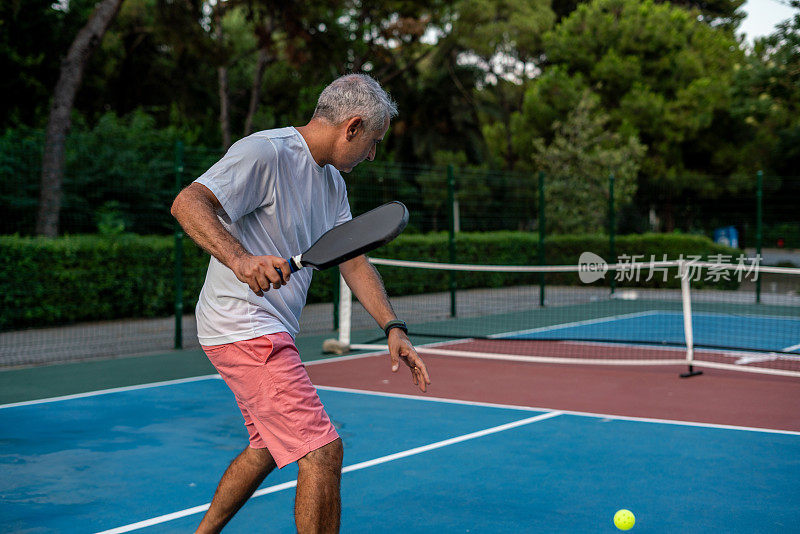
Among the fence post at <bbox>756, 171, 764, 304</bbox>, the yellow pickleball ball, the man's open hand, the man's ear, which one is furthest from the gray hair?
the fence post at <bbox>756, 171, 764, 304</bbox>

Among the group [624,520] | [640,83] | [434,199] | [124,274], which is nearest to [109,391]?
[124,274]

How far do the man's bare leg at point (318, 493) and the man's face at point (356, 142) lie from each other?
1.01 metres

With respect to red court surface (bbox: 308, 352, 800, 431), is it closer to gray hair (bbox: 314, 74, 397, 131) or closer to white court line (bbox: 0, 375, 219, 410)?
white court line (bbox: 0, 375, 219, 410)

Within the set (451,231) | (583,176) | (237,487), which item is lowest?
(237,487)

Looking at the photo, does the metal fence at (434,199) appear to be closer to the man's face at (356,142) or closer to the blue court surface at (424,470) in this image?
the blue court surface at (424,470)

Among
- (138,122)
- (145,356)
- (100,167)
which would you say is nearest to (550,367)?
(145,356)

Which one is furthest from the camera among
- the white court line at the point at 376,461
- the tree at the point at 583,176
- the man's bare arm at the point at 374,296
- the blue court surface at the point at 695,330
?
the tree at the point at 583,176

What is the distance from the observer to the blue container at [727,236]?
23425 millimetres

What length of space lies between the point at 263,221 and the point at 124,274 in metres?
10.4

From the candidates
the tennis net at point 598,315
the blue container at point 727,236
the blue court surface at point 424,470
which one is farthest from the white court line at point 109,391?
the blue container at point 727,236

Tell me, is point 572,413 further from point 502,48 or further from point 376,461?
point 502,48

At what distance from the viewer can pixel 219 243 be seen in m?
2.67

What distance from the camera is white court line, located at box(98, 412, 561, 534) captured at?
4188 mm

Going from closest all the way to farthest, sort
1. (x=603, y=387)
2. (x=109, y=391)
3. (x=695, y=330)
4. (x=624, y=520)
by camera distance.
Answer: (x=624, y=520) → (x=109, y=391) → (x=603, y=387) → (x=695, y=330)
